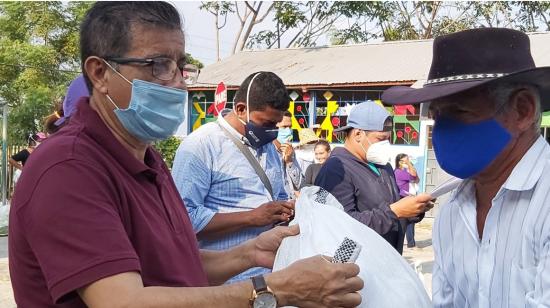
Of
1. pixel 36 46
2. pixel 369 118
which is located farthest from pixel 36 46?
pixel 369 118

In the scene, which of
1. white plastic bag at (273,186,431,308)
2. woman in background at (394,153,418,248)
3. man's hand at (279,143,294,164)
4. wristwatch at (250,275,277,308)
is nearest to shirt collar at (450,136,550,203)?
white plastic bag at (273,186,431,308)

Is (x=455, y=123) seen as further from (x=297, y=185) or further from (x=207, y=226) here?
(x=297, y=185)

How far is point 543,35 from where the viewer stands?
1460 centimetres

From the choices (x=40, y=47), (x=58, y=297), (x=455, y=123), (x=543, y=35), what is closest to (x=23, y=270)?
(x=58, y=297)

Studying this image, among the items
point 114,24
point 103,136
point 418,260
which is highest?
point 114,24

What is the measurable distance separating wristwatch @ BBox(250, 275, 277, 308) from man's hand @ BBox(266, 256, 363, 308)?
0.04 feet

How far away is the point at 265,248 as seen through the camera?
219 cm

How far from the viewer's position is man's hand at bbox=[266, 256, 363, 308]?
1506 mm

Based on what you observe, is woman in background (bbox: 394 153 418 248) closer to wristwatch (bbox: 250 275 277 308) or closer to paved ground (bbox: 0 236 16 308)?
paved ground (bbox: 0 236 16 308)

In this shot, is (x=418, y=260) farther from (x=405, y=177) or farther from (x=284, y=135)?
(x=284, y=135)

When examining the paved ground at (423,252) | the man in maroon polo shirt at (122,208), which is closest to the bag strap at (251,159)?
the man in maroon polo shirt at (122,208)

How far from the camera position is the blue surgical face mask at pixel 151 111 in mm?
1776

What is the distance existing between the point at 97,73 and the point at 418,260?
655cm

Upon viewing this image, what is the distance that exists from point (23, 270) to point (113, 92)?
55 cm
